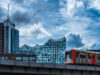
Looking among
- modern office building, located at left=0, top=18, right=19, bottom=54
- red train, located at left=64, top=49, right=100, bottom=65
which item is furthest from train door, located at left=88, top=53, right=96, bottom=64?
modern office building, located at left=0, top=18, right=19, bottom=54

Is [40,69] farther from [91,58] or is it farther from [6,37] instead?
[6,37]

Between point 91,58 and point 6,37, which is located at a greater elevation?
point 6,37

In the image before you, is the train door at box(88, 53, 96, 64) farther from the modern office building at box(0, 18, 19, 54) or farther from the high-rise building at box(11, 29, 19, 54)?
the high-rise building at box(11, 29, 19, 54)

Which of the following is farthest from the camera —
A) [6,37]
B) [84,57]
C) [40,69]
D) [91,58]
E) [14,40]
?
[14,40]

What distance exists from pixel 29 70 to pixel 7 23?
477 ft

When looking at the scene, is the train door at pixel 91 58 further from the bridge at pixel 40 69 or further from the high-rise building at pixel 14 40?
the high-rise building at pixel 14 40

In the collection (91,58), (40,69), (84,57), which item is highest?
(84,57)

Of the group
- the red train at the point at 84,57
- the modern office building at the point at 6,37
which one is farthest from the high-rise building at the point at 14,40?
the red train at the point at 84,57

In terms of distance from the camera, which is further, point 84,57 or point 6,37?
point 6,37

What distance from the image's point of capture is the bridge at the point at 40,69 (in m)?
27.0

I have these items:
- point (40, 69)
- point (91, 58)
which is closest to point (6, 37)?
point (91, 58)

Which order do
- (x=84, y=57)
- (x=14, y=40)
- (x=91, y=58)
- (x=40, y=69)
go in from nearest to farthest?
(x=40, y=69)
(x=84, y=57)
(x=91, y=58)
(x=14, y=40)

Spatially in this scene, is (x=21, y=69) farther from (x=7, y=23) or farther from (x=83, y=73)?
(x=7, y=23)

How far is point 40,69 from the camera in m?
29.5
